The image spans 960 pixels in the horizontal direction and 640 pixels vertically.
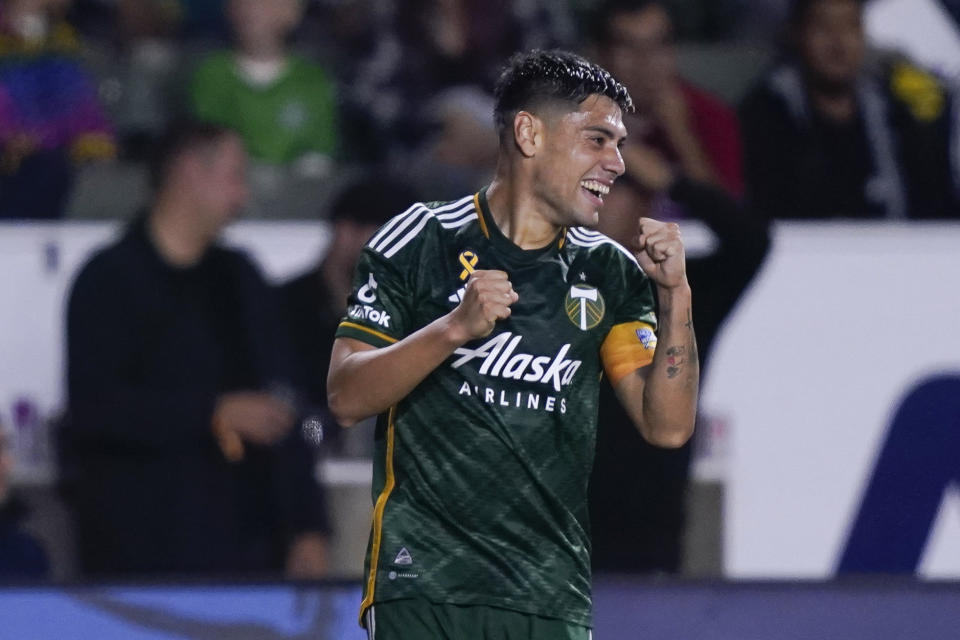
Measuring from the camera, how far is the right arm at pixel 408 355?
8.92ft

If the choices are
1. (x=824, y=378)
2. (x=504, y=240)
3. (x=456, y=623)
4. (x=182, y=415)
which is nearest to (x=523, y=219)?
(x=504, y=240)

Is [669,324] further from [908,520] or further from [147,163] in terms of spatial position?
[147,163]

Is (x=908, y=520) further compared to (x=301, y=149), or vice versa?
(x=301, y=149)

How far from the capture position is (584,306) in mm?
3086

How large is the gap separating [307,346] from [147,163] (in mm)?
1017

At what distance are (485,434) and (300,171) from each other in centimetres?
312

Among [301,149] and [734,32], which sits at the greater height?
[734,32]

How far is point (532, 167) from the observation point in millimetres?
3090

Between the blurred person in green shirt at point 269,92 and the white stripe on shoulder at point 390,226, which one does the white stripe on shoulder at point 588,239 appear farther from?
the blurred person in green shirt at point 269,92

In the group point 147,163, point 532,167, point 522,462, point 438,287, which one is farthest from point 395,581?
point 147,163

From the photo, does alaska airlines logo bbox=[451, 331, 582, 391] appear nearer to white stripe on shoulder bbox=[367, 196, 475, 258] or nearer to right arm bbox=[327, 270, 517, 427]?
right arm bbox=[327, 270, 517, 427]

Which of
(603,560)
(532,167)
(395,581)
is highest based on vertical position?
(532,167)

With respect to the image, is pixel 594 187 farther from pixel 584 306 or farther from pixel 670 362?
pixel 670 362

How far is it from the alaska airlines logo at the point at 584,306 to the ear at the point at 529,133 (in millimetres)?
286
